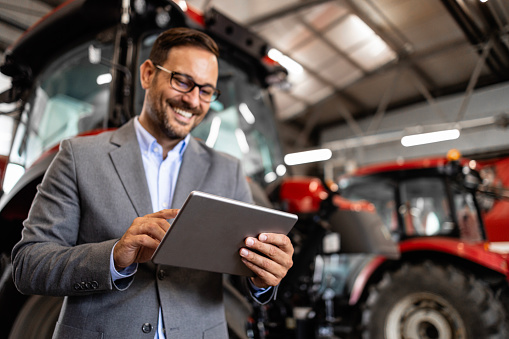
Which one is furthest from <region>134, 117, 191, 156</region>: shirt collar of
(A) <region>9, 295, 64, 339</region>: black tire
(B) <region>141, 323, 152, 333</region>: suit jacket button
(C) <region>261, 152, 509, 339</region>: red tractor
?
(C) <region>261, 152, 509, 339</region>: red tractor

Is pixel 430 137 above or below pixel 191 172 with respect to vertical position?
above

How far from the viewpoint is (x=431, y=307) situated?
3193 millimetres

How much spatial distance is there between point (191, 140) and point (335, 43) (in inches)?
49.8

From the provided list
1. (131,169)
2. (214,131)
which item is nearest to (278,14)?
(214,131)

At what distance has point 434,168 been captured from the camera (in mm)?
4117

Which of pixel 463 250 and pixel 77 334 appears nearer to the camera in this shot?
pixel 77 334

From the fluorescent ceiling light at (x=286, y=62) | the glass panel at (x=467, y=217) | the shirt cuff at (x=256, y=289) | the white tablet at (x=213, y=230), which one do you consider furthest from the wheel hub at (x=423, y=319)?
the white tablet at (x=213, y=230)

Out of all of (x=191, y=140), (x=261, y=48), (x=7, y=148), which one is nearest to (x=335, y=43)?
(x=261, y=48)

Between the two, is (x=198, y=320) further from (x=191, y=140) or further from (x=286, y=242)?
(x=191, y=140)

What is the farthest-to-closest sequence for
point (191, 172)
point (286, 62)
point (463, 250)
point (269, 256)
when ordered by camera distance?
point (463, 250) < point (286, 62) < point (191, 172) < point (269, 256)

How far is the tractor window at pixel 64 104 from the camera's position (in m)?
2.03

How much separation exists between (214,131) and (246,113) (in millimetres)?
393

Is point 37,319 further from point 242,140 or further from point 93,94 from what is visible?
point 242,140

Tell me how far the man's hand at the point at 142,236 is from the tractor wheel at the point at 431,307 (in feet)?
9.54
